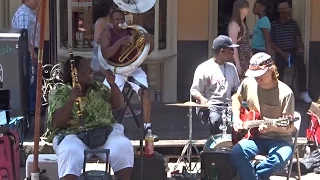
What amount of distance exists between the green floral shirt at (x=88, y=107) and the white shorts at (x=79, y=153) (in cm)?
11

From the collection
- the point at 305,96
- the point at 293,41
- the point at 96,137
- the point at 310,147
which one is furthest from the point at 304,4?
the point at 96,137

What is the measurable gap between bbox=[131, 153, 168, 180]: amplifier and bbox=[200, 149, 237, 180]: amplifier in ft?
1.20

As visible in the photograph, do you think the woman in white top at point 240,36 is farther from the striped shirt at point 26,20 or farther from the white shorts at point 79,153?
the white shorts at point 79,153

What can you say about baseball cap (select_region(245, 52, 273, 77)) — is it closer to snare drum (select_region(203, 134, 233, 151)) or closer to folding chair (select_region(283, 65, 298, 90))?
snare drum (select_region(203, 134, 233, 151))

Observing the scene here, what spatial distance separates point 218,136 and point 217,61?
80cm

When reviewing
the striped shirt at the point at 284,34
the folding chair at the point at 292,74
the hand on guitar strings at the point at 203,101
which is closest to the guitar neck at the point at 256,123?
the hand on guitar strings at the point at 203,101

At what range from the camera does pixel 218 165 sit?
6.13m

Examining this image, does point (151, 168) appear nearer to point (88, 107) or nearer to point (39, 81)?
point (88, 107)

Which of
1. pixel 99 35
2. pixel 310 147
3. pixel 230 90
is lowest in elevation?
pixel 310 147

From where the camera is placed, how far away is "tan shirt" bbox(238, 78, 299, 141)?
5.82 meters

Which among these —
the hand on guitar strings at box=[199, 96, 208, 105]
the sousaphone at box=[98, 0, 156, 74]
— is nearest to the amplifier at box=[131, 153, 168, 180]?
the hand on guitar strings at box=[199, 96, 208, 105]

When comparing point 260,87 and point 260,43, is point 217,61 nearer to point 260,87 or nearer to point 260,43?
point 260,87

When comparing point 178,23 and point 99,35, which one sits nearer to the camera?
point 99,35

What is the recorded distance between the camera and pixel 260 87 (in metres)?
5.96
